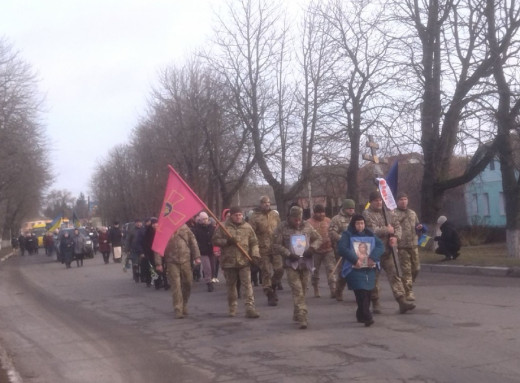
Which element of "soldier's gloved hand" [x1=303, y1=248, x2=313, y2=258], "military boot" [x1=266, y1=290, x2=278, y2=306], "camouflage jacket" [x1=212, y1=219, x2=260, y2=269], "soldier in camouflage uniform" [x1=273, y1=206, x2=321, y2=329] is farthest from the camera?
"military boot" [x1=266, y1=290, x2=278, y2=306]

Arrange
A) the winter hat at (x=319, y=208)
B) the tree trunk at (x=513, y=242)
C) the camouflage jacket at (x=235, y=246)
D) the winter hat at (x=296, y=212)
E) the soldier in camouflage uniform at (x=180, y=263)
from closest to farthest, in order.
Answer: the winter hat at (x=296, y=212) → the camouflage jacket at (x=235, y=246) → the soldier in camouflage uniform at (x=180, y=263) → the winter hat at (x=319, y=208) → the tree trunk at (x=513, y=242)

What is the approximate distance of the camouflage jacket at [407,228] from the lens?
12195mm

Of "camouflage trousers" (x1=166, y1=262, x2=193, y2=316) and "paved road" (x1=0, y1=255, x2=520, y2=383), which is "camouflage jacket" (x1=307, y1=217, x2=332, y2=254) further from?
"camouflage trousers" (x1=166, y1=262, x2=193, y2=316)

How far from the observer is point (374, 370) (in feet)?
26.0

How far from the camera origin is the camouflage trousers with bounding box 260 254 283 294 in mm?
13688

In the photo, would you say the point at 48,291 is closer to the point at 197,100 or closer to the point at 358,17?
the point at 358,17

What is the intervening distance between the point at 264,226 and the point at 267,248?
0.43m

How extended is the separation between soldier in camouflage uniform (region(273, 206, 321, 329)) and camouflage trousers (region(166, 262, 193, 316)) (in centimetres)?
187

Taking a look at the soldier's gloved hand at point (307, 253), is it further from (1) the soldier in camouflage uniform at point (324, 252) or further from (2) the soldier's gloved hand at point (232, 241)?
(1) the soldier in camouflage uniform at point (324, 252)

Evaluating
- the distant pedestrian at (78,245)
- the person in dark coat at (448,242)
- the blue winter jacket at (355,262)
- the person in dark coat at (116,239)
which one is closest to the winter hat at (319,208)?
the blue winter jacket at (355,262)

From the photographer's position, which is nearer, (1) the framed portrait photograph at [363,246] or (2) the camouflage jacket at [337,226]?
(1) the framed portrait photograph at [363,246]

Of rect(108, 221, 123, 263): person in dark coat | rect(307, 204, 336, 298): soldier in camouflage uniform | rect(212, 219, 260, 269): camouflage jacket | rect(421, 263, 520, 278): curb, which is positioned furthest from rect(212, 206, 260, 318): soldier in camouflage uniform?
rect(108, 221, 123, 263): person in dark coat

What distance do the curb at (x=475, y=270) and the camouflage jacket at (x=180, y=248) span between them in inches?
308

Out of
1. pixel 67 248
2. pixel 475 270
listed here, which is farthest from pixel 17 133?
pixel 475 270
